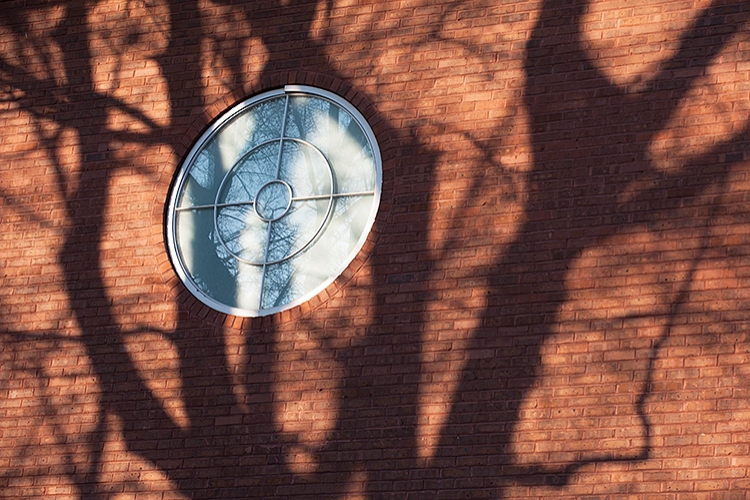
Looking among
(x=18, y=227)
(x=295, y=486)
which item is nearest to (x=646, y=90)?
(x=295, y=486)

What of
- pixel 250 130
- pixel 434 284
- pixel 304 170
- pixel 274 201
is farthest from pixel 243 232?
pixel 434 284

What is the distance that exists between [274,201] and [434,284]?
1562 millimetres

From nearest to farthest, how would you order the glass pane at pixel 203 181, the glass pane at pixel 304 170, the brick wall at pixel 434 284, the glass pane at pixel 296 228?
the brick wall at pixel 434 284
the glass pane at pixel 296 228
the glass pane at pixel 304 170
the glass pane at pixel 203 181

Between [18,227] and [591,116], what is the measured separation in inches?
190

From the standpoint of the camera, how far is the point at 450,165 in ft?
27.0

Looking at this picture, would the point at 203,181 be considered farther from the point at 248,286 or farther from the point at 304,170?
the point at 248,286

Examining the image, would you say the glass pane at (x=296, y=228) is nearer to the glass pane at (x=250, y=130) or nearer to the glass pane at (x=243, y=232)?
the glass pane at (x=243, y=232)

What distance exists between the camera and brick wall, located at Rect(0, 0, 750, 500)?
7.25 metres

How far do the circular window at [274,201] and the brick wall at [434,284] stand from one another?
14 cm

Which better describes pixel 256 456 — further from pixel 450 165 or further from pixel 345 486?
pixel 450 165

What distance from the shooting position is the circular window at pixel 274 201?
8.38 m

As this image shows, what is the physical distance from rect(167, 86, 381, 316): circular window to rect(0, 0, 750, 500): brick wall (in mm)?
144

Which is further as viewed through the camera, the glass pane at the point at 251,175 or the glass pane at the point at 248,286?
the glass pane at the point at 251,175

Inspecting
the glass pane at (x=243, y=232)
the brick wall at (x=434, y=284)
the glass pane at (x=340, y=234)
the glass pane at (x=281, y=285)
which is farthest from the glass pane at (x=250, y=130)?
the glass pane at (x=281, y=285)
